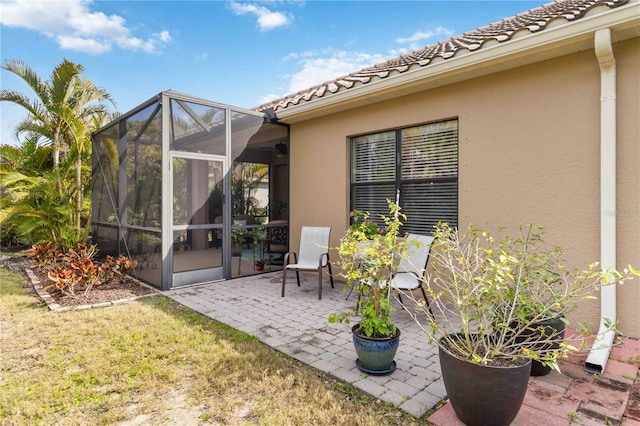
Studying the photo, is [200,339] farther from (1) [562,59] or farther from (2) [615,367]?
(1) [562,59]

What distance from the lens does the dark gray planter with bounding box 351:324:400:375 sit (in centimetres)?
288

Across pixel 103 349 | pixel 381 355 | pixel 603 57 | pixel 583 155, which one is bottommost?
pixel 103 349

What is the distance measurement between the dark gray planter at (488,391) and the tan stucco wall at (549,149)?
250cm

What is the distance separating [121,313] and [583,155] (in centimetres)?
596

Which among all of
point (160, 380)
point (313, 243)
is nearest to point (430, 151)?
point (313, 243)

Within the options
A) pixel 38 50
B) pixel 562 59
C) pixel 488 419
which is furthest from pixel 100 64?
pixel 488 419

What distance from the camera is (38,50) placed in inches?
342

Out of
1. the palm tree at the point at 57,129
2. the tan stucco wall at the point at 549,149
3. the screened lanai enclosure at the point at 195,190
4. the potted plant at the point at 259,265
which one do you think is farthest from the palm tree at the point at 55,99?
the tan stucco wall at the point at 549,149

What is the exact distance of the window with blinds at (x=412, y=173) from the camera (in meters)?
5.06

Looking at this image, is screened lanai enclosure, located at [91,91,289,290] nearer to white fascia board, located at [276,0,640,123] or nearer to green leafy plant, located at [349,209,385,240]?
white fascia board, located at [276,0,640,123]

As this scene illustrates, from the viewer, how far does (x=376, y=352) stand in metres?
2.89

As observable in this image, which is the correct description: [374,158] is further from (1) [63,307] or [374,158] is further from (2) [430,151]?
(1) [63,307]

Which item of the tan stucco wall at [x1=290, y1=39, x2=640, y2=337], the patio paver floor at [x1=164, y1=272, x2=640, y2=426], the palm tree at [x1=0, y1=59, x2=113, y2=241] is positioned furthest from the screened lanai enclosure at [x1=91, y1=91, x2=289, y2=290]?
the tan stucco wall at [x1=290, y1=39, x2=640, y2=337]

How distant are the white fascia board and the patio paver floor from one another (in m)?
3.13
